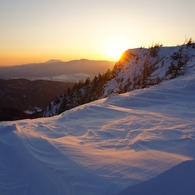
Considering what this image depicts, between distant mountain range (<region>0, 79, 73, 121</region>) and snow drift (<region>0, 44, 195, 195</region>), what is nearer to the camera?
snow drift (<region>0, 44, 195, 195</region>)

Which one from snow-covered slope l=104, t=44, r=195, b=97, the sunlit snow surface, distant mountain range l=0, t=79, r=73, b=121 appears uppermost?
snow-covered slope l=104, t=44, r=195, b=97

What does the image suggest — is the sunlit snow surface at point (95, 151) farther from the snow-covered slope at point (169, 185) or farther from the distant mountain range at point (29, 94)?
the distant mountain range at point (29, 94)

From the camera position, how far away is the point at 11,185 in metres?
2.32

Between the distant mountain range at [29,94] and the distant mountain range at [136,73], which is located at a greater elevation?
the distant mountain range at [136,73]

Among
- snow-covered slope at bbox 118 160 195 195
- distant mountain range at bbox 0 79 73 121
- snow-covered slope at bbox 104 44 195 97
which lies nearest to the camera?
snow-covered slope at bbox 118 160 195 195

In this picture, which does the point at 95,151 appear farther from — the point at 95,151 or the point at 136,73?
the point at 136,73

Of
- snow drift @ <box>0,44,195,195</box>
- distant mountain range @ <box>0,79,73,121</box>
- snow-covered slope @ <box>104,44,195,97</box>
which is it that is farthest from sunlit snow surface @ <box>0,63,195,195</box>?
distant mountain range @ <box>0,79,73,121</box>

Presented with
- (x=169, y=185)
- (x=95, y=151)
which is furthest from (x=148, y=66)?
(x=169, y=185)

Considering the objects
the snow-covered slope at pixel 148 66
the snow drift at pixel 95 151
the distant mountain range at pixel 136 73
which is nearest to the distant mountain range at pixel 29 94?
the distant mountain range at pixel 136 73

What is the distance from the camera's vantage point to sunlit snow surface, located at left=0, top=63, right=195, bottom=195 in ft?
6.59

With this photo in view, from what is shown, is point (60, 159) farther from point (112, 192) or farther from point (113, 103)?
point (113, 103)

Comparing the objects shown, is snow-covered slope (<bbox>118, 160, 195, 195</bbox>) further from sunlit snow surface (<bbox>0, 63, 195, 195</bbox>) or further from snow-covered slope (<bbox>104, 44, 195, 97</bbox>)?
snow-covered slope (<bbox>104, 44, 195, 97</bbox>)

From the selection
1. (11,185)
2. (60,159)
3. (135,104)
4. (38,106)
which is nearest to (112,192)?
(60,159)

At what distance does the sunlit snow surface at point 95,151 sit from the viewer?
2010 mm
